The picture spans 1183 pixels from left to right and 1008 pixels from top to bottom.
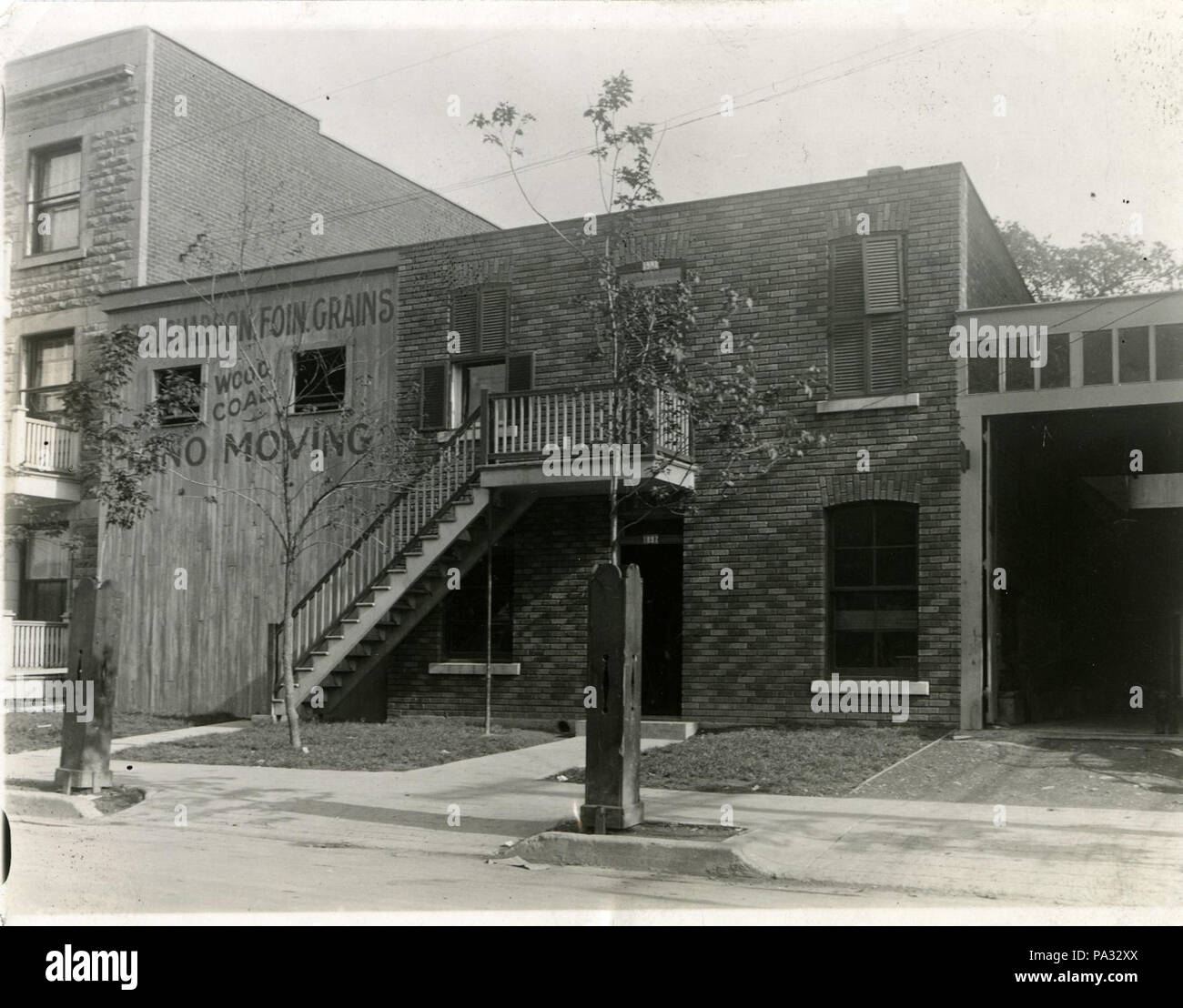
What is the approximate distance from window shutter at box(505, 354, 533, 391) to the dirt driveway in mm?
8030

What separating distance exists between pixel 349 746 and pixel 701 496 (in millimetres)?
5843

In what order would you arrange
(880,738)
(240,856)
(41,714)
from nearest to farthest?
(240,856) < (880,738) < (41,714)

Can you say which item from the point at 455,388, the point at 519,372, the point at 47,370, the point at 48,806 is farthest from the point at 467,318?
the point at 48,806

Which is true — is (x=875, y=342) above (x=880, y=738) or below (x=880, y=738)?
above

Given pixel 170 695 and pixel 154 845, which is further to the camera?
pixel 170 695

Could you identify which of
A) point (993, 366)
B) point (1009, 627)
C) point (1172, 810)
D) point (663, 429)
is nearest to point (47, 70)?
point (663, 429)

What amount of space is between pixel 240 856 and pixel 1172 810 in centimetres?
750

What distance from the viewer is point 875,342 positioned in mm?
16281

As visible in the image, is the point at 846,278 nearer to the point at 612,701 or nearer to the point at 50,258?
the point at 612,701

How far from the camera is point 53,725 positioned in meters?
18.2

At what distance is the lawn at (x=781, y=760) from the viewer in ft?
39.1

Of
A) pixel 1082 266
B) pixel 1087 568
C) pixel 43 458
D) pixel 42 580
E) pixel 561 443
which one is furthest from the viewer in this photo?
pixel 1082 266

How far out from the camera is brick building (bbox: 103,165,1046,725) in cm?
1599
